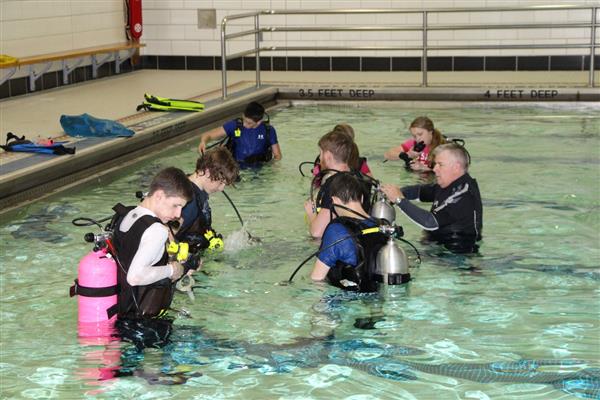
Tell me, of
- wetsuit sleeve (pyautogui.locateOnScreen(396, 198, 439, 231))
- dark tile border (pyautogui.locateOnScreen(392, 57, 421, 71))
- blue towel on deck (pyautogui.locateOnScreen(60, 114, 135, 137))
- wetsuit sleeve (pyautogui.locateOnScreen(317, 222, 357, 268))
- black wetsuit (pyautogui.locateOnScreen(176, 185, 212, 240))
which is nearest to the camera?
wetsuit sleeve (pyautogui.locateOnScreen(317, 222, 357, 268))

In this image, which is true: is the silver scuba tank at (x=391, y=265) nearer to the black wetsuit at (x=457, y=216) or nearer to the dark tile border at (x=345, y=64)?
the black wetsuit at (x=457, y=216)

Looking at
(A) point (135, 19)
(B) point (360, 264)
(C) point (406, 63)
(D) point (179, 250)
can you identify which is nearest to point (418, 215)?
(B) point (360, 264)

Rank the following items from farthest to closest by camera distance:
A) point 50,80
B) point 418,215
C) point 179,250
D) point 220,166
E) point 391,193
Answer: point 50,80, point 418,215, point 391,193, point 220,166, point 179,250

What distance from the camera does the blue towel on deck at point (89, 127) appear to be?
35.8 feet

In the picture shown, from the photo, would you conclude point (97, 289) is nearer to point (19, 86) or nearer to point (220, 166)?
point (220, 166)

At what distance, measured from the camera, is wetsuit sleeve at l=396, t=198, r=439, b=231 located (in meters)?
6.76

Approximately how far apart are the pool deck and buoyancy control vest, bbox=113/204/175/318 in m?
3.79

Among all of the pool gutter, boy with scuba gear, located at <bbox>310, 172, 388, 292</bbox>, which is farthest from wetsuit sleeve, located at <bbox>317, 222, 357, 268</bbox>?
the pool gutter

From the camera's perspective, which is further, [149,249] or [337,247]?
[337,247]

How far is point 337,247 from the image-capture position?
19.6 feet

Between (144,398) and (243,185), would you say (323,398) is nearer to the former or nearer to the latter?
(144,398)

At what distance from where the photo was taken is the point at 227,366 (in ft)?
17.3

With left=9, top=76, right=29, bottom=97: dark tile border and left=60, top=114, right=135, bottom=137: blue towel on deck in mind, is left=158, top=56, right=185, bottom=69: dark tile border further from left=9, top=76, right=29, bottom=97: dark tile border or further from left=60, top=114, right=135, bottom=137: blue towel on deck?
left=60, top=114, right=135, bottom=137: blue towel on deck

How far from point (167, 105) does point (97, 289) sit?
7976 mm
